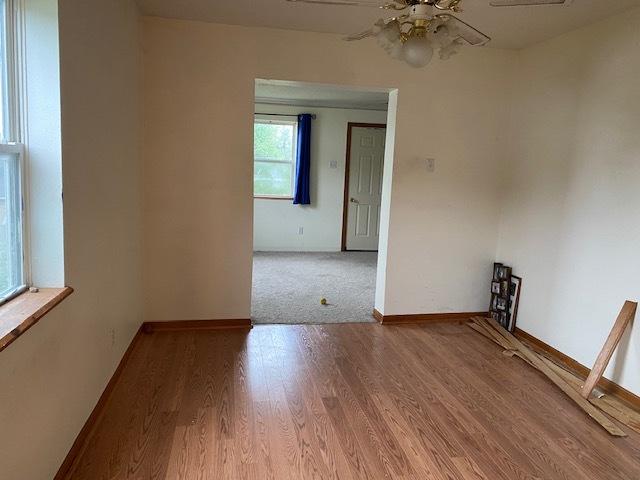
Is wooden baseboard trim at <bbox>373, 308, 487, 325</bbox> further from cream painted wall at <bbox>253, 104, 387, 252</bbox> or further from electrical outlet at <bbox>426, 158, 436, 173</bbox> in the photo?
cream painted wall at <bbox>253, 104, 387, 252</bbox>

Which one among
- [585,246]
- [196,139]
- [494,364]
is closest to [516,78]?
[585,246]

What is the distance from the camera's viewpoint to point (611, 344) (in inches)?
109

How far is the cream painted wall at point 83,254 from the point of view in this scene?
1.56m

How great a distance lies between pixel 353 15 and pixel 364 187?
4.46 m

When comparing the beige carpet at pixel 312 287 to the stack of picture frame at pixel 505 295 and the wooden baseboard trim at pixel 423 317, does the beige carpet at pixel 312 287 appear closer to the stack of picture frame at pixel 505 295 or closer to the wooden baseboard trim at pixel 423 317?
the wooden baseboard trim at pixel 423 317

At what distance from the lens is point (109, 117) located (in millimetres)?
2465

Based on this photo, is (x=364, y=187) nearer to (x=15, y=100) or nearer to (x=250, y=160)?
(x=250, y=160)

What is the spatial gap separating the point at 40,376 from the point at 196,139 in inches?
87.9

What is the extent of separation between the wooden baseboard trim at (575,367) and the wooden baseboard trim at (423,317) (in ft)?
1.48

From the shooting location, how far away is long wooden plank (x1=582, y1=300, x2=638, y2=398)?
2.74 m

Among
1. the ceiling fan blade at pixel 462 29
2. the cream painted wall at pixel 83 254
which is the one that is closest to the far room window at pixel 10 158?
the cream painted wall at pixel 83 254

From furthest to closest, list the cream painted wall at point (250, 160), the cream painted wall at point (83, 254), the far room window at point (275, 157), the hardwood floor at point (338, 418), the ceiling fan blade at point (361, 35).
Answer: the far room window at point (275, 157) < the cream painted wall at point (250, 160) < the hardwood floor at point (338, 418) < the ceiling fan blade at point (361, 35) < the cream painted wall at point (83, 254)

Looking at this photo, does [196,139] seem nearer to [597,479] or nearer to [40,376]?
[40,376]

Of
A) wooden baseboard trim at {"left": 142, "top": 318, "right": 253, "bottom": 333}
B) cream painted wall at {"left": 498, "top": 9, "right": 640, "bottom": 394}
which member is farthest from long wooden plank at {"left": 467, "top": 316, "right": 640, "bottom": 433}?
wooden baseboard trim at {"left": 142, "top": 318, "right": 253, "bottom": 333}
